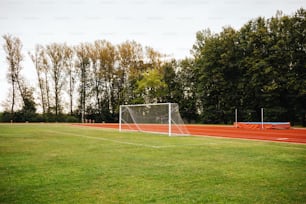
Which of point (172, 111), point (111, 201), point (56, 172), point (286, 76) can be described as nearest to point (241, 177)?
point (111, 201)

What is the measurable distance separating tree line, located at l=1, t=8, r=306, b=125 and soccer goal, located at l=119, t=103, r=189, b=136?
16.2 m

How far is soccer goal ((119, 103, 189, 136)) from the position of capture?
21.2 m

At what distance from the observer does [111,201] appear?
4559 millimetres

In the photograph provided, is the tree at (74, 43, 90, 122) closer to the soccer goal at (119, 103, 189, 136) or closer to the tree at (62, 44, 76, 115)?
the tree at (62, 44, 76, 115)

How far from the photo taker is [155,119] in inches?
910

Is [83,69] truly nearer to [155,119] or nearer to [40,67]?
[40,67]

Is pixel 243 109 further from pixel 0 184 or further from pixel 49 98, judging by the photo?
pixel 0 184

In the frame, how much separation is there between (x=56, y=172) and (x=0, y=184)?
1.33 meters

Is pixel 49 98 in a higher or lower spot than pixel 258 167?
higher

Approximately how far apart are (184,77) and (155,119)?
2649cm

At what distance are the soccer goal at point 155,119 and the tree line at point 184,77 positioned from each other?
16.2 meters

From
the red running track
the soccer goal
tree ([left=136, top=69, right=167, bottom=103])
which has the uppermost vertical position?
tree ([left=136, top=69, right=167, bottom=103])

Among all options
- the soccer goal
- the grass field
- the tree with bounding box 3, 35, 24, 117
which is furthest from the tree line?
the grass field

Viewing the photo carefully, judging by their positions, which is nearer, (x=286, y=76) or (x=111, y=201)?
(x=111, y=201)
